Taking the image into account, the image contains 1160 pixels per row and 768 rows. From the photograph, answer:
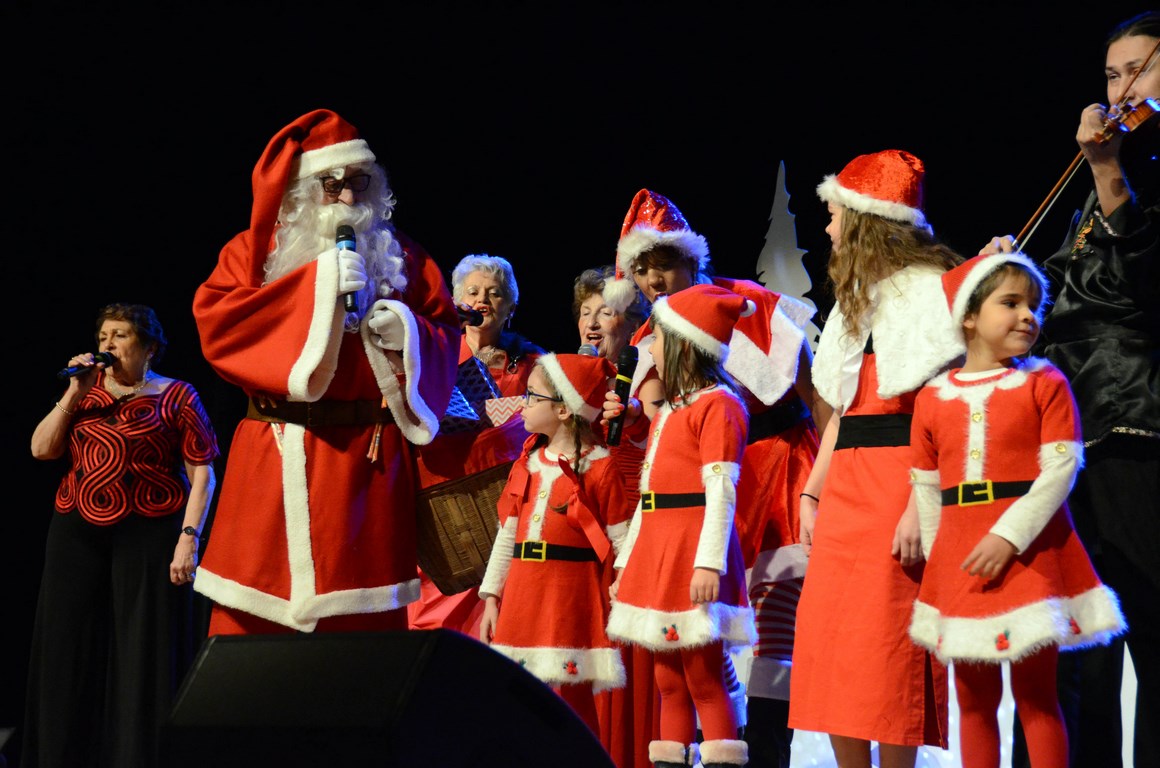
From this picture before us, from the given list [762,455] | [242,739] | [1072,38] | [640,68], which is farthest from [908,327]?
[640,68]

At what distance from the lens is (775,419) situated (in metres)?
3.43

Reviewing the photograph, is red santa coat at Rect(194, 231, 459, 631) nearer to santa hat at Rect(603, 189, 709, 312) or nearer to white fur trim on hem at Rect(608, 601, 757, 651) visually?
white fur trim on hem at Rect(608, 601, 757, 651)

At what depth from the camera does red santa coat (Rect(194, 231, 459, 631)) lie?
3.03m

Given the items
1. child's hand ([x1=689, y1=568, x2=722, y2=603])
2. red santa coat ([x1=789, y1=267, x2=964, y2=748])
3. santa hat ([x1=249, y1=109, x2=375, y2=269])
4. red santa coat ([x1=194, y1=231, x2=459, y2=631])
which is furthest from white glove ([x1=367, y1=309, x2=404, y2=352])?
red santa coat ([x1=789, y1=267, x2=964, y2=748])

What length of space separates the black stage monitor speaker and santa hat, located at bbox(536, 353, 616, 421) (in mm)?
1704

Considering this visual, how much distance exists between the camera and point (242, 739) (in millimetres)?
1916

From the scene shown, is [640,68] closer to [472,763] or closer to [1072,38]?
[1072,38]

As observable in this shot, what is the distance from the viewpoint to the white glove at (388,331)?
3121mm

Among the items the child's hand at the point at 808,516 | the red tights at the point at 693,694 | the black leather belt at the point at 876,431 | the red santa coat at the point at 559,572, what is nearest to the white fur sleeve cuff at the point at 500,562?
the red santa coat at the point at 559,572

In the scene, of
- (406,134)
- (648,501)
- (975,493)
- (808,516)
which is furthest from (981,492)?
(406,134)

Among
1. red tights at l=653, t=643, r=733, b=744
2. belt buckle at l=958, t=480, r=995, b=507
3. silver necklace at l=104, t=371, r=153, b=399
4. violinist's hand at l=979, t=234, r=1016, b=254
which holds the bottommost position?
red tights at l=653, t=643, r=733, b=744

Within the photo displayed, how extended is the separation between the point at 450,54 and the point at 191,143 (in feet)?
4.00

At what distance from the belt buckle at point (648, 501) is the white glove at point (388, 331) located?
0.74m

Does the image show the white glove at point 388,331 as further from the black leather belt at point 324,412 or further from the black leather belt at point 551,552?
the black leather belt at point 551,552
